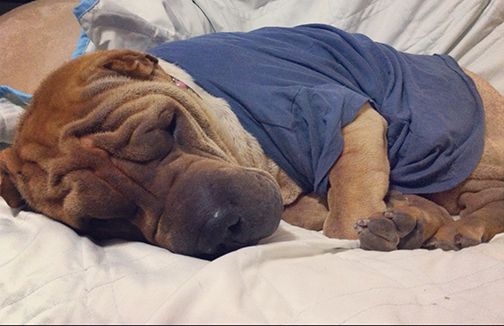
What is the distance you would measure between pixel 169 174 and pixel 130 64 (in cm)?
27

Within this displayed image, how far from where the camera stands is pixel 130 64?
1.29 m

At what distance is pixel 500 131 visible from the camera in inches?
62.1

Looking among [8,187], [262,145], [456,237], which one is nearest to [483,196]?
[456,237]

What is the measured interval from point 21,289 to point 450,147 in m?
0.95

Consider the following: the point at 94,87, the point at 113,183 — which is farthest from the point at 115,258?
the point at 94,87

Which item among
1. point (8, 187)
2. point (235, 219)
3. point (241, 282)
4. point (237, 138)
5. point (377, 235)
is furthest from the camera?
point (237, 138)

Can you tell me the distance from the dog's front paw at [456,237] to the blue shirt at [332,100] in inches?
6.5

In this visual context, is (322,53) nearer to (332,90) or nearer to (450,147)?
(332,90)

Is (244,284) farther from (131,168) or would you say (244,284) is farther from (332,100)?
(332,100)

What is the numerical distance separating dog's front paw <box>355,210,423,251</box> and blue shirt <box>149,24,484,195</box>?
0.22 metres

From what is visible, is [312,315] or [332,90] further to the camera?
[332,90]

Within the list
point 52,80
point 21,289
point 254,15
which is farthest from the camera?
point 254,15

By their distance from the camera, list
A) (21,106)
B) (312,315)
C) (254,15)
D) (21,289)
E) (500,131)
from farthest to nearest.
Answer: (254,15) < (21,106) < (500,131) < (21,289) < (312,315)

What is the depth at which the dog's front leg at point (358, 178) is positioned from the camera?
1.33 metres
